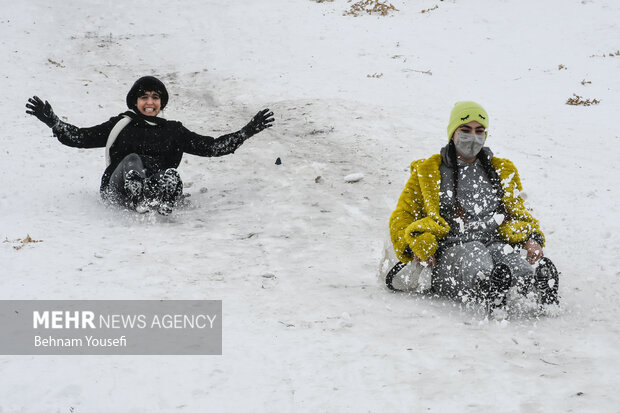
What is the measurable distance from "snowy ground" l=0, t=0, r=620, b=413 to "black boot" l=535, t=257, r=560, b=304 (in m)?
0.23

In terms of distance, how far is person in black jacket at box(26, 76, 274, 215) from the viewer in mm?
6738

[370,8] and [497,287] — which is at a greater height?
[370,8]

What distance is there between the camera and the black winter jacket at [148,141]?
7145mm

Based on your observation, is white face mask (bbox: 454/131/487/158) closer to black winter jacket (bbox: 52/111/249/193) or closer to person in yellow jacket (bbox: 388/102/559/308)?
person in yellow jacket (bbox: 388/102/559/308)

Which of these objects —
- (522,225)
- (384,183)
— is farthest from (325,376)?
(384,183)

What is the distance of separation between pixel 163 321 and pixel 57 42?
1376cm

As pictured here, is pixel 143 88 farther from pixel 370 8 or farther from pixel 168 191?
pixel 370 8

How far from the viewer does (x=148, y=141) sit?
7309mm

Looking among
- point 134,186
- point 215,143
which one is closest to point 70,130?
point 134,186

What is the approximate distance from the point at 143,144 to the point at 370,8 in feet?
44.3

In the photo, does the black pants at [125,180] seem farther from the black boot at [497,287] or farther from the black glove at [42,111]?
the black boot at [497,287]

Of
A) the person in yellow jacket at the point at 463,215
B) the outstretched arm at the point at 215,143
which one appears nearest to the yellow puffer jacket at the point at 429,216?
the person in yellow jacket at the point at 463,215

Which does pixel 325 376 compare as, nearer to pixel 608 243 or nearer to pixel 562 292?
pixel 562 292

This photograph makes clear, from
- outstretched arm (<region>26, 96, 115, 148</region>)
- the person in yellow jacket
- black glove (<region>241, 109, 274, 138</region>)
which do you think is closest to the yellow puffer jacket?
the person in yellow jacket
